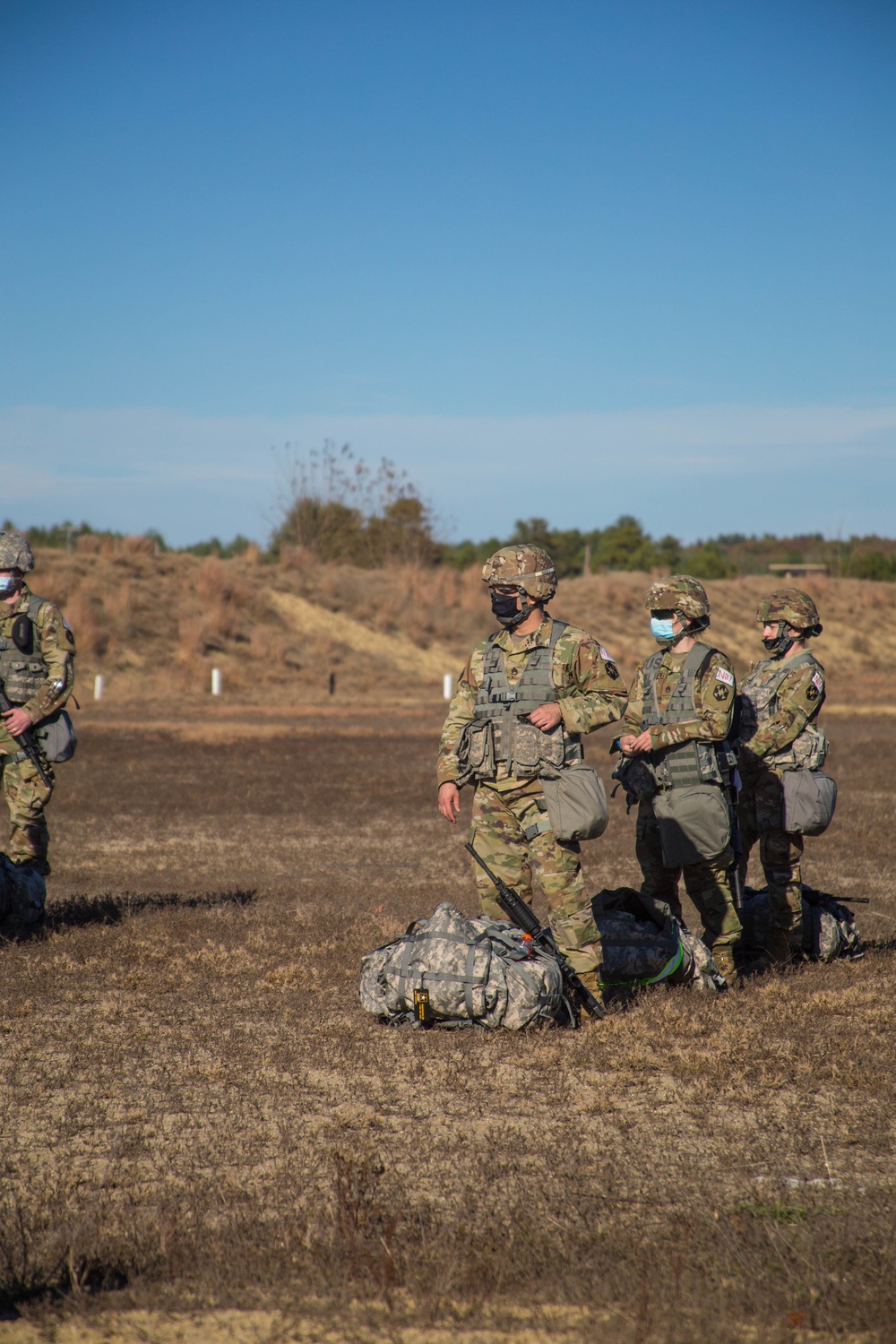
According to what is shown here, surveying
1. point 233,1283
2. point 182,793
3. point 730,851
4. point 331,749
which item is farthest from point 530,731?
point 331,749

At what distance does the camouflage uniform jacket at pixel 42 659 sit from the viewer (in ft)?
24.1

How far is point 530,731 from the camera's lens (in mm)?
5652

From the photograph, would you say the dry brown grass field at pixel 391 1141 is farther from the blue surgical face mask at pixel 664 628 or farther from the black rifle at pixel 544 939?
the blue surgical face mask at pixel 664 628

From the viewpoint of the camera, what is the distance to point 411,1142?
425cm

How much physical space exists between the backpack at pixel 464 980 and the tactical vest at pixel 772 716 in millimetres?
2075

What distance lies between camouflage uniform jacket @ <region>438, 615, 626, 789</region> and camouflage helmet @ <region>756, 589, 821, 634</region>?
1.54 meters

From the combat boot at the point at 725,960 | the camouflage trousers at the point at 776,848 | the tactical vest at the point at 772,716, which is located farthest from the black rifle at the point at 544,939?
the tactical vest at the point at 772,716

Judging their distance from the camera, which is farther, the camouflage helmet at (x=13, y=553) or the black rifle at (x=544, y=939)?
the camouflage helmet at (x=13, y=553)

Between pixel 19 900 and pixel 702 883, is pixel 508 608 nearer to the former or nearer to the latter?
pixel 702 883

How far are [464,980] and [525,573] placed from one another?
1.96 m

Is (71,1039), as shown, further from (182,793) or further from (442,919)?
(182,793)

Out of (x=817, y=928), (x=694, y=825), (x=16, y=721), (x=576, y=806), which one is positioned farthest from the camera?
(x=16, y=721)

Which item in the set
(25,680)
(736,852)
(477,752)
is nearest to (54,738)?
(25,680)

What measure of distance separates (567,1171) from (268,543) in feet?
150
